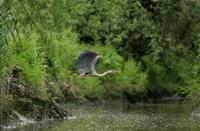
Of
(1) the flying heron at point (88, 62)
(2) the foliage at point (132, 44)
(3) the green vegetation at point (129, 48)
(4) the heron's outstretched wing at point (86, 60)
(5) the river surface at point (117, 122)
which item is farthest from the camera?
(2) the foliage at point (132, 44)

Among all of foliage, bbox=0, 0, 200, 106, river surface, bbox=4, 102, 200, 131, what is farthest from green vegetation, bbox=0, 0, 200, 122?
river surface, bbox=4, 102, 200, 131

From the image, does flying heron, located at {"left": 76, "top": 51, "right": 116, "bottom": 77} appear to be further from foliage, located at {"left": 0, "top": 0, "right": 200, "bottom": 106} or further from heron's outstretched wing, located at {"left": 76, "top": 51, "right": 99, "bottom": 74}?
foliage, located at {"left": 0, "top": 0, "right": 200, "bottom": 106}

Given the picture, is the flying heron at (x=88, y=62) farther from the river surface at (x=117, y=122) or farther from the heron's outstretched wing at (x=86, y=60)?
the river surface at (x=117, y=122)

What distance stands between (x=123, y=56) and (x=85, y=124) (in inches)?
955

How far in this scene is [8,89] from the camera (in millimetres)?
25641

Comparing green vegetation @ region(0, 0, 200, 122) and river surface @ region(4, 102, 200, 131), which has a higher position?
green vegetation @ region(0, 0, 200, 122)

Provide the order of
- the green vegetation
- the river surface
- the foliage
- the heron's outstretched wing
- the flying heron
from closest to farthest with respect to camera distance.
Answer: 1. the river surface
2. the flying heron
3. the heron's outstretched wing
4. the green vegetation
5. the foliage

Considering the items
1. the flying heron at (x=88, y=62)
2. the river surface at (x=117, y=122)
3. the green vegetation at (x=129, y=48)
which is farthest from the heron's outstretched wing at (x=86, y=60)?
the river surface at (x=117, y=122)

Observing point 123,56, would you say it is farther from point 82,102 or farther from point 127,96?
point 82,102

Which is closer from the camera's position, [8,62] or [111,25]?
[8,62]

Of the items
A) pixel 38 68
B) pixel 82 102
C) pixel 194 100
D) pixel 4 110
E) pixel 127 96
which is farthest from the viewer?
pixel 127 96

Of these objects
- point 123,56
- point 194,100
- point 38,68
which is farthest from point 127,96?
point 38,68

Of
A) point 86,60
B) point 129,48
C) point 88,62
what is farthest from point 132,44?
point 88,62

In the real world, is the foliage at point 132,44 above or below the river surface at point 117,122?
above
